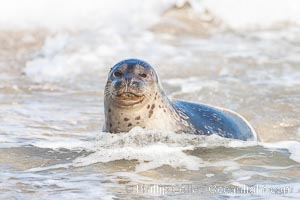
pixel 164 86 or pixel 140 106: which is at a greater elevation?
pixel 164 86

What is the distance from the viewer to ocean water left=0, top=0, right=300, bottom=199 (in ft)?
16.2

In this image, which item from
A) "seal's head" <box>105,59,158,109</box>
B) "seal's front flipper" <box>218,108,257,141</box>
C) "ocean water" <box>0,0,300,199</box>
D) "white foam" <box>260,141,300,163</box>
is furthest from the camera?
"seal's front flipper" <box>218,108,257,141</box>

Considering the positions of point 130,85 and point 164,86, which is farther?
point 164,86

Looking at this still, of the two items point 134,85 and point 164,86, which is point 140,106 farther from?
point 164,86

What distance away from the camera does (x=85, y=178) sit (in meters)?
4.98

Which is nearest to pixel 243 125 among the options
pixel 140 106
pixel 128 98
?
pixel 140 106

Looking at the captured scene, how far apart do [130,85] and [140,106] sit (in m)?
0.18

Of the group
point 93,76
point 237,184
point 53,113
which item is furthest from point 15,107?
point 237,184

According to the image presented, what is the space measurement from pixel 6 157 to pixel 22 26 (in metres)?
7.56

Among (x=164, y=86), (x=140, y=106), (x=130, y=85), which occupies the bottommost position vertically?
(x=140, y=106)

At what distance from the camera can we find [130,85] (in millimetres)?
5504

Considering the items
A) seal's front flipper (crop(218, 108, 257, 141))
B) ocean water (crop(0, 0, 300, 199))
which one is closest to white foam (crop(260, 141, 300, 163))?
ocean water (crop(0, 0, 300, 199))

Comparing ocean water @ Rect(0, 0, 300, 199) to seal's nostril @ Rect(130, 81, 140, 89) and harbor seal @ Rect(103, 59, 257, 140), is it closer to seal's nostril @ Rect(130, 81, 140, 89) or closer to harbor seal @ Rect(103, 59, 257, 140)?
harbor seal @ Rect(103, 59, 257, 140)

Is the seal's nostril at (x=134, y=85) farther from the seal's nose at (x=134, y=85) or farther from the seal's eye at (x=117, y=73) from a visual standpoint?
the seal's eye at (x=117, y=73)
